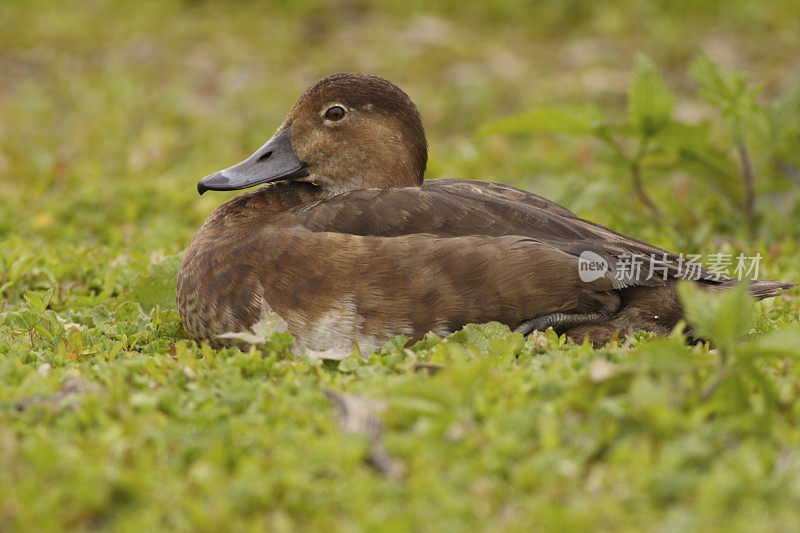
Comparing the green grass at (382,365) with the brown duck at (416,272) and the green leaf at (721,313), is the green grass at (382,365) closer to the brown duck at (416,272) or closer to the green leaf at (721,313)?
the green leaf at (721,313)

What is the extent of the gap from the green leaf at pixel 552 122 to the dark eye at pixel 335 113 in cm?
101

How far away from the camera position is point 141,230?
5352mm

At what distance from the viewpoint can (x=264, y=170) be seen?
3.82 metres

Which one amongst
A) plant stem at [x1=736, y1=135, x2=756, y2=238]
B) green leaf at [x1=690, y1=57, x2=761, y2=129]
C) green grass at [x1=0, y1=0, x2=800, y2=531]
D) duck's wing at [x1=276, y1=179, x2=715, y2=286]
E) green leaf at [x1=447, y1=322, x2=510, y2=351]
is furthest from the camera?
plant stem at [x1=736, y1=135, x2=756, y2=238]

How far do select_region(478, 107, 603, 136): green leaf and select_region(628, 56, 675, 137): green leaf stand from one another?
0.65ft

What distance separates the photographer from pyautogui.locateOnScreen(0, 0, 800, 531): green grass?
201 cm

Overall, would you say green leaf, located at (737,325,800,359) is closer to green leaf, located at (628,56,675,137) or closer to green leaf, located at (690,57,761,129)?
green leaf, located at (628,56,675,137)

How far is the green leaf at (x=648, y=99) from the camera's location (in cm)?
446

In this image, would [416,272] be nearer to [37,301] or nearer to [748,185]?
[37,301]

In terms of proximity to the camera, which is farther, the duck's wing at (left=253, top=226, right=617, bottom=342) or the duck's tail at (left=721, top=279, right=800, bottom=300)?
the duck's tail at (left=721, top=279, right=800, bottom=300)

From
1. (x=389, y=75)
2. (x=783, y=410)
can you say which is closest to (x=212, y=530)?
(x=783, y=410)

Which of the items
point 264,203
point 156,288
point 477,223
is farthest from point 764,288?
point 156,288

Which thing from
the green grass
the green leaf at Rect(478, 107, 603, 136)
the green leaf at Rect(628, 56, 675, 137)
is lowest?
the green grass

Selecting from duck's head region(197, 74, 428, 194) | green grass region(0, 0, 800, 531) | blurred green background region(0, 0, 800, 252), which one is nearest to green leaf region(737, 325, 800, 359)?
green grass region(0, 0, 800, 531)
